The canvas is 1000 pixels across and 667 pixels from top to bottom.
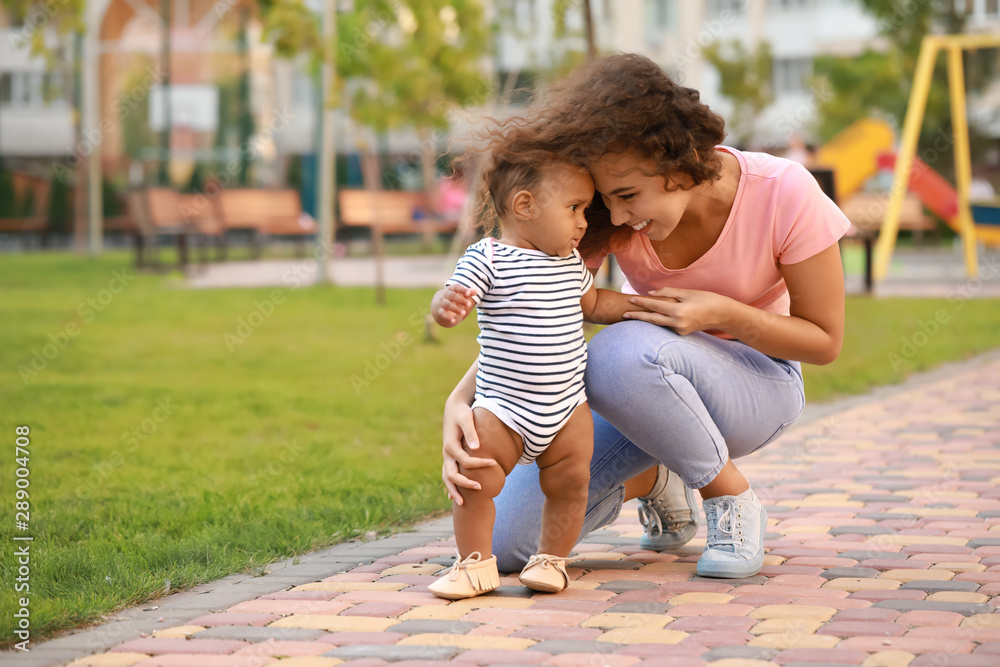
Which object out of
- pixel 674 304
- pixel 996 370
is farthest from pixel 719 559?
pixel 996 370

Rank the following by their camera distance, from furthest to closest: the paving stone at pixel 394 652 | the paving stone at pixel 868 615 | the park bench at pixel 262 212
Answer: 1. the park bench at pixel 262 212
2. the paving stone at pixel 868 615
3. the paving stone at pixel 394 652

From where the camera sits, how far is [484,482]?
2.94 m

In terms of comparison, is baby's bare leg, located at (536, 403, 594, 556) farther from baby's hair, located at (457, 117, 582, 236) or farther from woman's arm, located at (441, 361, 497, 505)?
baby's hair, located at (457, 117, 582, 236)

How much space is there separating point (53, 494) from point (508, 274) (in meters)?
2.20

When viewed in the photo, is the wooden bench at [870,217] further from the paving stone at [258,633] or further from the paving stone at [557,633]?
the paving stone at [258,633]

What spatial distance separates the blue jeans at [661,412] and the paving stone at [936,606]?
54 cm

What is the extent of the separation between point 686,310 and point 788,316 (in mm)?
312

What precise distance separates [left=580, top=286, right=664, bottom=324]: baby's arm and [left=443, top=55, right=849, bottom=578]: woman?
3cm

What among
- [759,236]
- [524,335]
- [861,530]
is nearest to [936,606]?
[861,530]

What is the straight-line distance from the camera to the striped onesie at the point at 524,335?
291 centimetres

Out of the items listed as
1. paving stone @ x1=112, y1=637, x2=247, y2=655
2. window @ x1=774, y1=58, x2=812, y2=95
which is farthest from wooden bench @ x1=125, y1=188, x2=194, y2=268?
window @ x1=774, y1=58, x2=812, y2=95

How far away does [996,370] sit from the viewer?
7.32m

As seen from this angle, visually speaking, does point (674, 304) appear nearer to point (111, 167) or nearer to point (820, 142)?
point (111, 167)

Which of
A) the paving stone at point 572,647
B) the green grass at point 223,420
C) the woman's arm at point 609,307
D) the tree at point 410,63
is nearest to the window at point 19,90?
the tree at point 410,63
